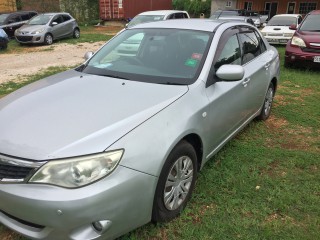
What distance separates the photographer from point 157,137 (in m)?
2.48

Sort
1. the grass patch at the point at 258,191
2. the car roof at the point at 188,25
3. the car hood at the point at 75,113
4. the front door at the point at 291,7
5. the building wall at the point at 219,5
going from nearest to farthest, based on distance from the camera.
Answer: the car hood at the point at 75,113, the grass patch at the point at 258,191, the car roof at the point at 188,25, the front door at the point at 291,7, the building wall at the point at 219,5

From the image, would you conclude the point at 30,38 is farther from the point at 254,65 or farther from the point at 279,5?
the point at 279,5

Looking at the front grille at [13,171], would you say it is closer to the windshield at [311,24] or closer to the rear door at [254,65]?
the rear door at [254,65]

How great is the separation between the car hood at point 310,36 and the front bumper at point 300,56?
28cm

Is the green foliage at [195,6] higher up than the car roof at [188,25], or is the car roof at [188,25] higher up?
the car roof at [188,25]

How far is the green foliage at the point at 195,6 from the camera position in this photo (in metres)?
32.9

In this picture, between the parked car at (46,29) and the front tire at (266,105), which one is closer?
the front tire at (266,105)

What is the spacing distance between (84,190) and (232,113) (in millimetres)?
2087

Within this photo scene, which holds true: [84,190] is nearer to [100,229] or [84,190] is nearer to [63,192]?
[63,192]

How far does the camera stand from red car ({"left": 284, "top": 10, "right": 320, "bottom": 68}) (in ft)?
28.6

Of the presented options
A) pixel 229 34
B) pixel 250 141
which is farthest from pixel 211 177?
pixel 229 34

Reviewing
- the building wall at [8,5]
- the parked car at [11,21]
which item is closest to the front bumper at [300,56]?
the parked car at [11,21]

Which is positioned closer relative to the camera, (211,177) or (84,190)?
(84,190)

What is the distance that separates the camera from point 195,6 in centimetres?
3288
